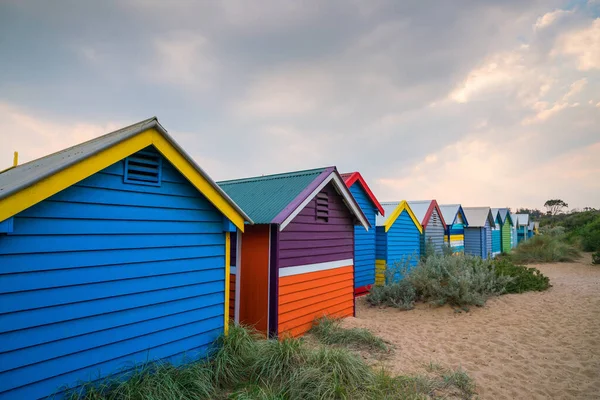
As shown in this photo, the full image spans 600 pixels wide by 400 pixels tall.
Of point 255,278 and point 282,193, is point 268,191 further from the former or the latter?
point 255,278

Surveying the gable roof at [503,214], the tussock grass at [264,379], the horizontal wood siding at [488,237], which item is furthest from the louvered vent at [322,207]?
the gable roof at [503,214]

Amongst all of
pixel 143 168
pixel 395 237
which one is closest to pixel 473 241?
pixel 395 237

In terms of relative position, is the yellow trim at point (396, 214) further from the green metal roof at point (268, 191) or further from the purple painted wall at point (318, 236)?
the green metal roof at point (268, 191)

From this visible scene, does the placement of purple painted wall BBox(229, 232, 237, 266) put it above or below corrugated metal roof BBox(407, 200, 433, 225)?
below

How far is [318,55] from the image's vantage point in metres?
12.4

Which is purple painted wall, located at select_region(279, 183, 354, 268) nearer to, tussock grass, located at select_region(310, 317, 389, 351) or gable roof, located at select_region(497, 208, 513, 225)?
tussock grass, located at select_region(310, 317, 389, 351)

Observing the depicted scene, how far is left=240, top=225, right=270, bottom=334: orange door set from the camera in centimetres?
708

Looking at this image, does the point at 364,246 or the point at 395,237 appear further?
the point at 395,237

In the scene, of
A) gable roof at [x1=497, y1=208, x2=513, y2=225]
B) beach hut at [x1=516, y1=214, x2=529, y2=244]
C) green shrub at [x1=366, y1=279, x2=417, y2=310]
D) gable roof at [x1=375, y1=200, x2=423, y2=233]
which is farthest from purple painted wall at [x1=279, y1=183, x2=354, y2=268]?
beach hut at [x1=516, y1=214, x2=529, y2=244]

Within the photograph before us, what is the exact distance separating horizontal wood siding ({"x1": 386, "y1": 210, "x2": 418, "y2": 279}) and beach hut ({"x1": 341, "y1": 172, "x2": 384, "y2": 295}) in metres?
0.96

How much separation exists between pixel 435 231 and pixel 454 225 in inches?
169

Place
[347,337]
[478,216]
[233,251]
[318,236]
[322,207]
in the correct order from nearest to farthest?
[347,337] < [233,251] < [318,236] < [322,207] < [478,216]

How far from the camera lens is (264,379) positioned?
4.90 m

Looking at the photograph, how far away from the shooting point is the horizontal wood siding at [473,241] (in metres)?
25.3
